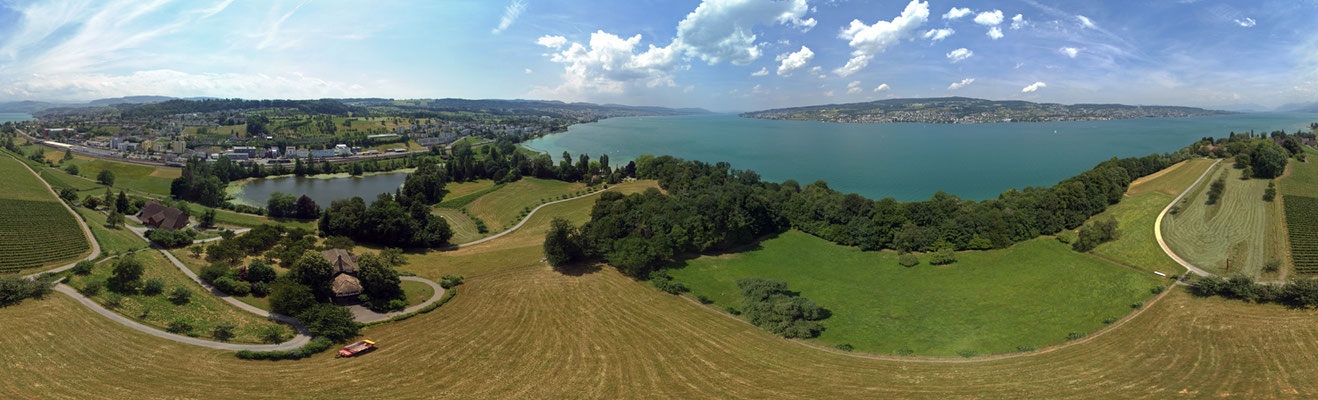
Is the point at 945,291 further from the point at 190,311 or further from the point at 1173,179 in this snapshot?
the point at 1173,179

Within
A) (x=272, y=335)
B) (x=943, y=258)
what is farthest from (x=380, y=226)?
(x=943, y=258)

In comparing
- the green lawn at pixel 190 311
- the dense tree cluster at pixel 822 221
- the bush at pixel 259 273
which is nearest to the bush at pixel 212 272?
the green lawn at pixel 190 311

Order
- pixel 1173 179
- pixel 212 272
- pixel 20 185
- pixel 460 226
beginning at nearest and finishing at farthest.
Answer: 1. pixel 212 272
2. pixel 20 185
3. pixel 460 226
4. pixel 1173 179

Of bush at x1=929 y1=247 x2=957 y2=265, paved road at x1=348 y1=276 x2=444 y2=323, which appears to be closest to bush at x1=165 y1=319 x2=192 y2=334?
paved road at x1=348 y1=276 x2=444 y2=323

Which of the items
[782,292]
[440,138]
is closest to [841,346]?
[782,292]

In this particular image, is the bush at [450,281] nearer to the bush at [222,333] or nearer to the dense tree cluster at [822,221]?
the dense tree cluster at [822,221]

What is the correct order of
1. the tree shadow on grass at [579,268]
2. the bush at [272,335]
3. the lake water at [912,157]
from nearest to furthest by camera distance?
the bush at [272,335] → the tree shadow on grass at [579,268] → the lake water at [912,157]

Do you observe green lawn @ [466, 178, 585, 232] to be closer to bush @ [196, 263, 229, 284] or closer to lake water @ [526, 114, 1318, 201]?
bush @ [196, 263, 229, 284]

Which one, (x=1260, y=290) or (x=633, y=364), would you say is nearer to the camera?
(x=633, y=364)
